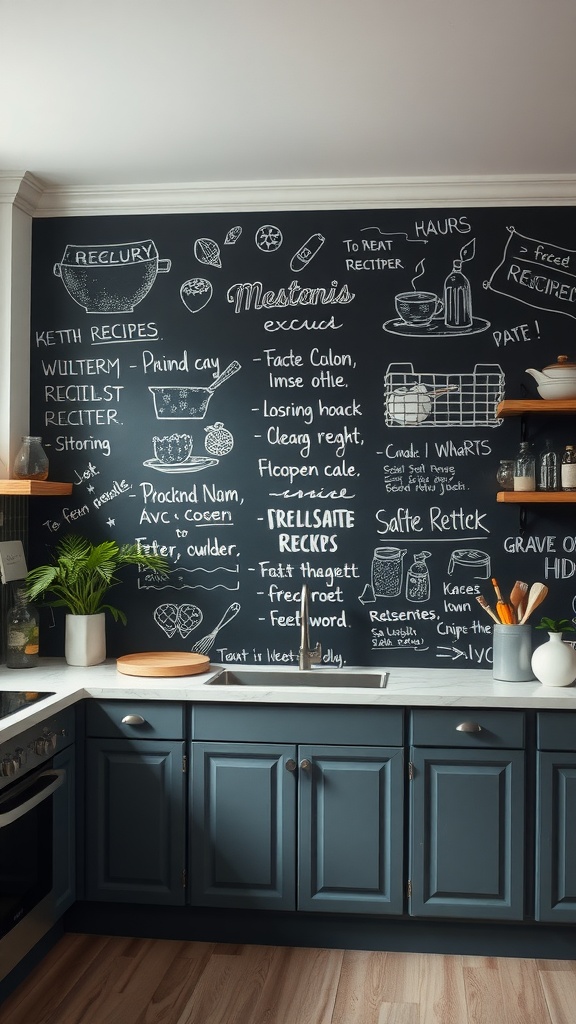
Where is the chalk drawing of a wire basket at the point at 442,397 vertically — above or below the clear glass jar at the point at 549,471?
above

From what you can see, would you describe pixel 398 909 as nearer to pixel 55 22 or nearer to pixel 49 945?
pixel 49 945

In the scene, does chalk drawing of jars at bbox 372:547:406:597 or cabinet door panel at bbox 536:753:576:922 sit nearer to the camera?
cabinet door panel at bbox 536:753:576:922

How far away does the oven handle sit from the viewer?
2422 millimetres

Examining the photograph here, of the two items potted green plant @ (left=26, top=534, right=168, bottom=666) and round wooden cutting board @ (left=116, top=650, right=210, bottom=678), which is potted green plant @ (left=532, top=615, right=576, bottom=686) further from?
potted green plant @ (left=26, top=534, right=168, bottom=666)

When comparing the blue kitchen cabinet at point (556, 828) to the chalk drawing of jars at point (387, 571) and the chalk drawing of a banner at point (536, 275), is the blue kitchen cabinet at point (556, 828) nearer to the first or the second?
the chalk drawing of jars at point (387, 571)

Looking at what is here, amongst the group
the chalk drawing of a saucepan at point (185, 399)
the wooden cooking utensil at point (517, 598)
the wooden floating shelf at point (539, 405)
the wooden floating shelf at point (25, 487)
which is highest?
the chalk drawing of a saucepan at point (185, 399)

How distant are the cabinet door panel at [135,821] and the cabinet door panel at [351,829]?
1.38 feet

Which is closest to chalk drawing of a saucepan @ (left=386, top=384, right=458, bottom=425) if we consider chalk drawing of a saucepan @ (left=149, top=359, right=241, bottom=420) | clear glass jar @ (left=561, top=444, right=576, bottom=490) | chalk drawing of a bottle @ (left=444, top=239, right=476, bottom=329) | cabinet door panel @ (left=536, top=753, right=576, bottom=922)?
chalk drawing of a bottle @ (left=444, top=239, right=476, bottom=329)

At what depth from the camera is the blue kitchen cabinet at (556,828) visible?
2832mm

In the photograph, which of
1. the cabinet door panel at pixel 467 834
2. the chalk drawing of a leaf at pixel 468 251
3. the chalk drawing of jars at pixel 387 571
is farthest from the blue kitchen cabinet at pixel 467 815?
the chalk drawing of a leaf at pixel 468 251

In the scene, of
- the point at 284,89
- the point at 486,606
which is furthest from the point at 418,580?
the point at 284,89

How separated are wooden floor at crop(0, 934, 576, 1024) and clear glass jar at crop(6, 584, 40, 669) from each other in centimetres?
97

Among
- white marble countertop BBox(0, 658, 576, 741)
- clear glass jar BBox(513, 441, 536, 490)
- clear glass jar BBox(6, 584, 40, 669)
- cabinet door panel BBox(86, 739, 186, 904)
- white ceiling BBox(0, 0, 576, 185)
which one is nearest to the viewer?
white ceiling BBox(0, 0, 576, 185)

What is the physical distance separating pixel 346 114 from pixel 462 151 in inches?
20.0
